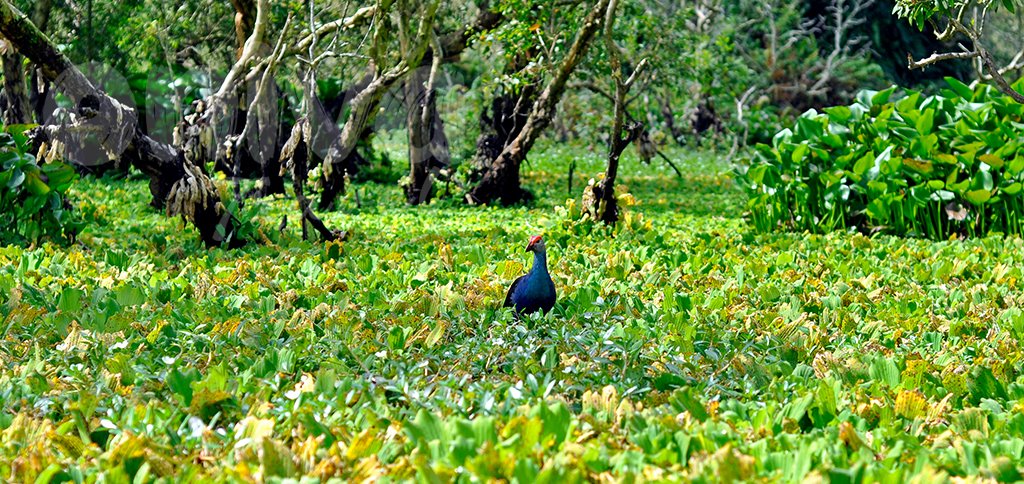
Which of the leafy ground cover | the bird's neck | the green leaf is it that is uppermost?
the green leaf

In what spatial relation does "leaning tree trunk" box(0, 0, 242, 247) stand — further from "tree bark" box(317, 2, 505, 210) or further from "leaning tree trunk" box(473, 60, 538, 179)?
"leaning tree trunk" box(473, 60, 538, 179)

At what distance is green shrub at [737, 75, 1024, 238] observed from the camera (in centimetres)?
873

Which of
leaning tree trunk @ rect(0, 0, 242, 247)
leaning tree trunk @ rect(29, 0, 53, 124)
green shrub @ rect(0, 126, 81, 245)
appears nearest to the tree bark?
leaning tree trunk @ rect(29, 0, 53, 124)

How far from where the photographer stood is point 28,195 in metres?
7.41

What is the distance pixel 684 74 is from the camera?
14.4 metres

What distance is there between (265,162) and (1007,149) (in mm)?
7853

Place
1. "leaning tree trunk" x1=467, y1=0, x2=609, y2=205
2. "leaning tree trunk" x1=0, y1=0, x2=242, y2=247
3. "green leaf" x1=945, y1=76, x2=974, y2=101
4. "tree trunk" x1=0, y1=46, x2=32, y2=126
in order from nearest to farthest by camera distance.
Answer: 1. "leaning tree trunk" x1=0, y1=0, x2=242, y2=247
2. "green leaf" x1=945, y1=76, x2=974, y2=101
3. "tree trunk" x1=0, y1=46, x2=32, y2=126
4. "leaning tree trunk" x1=467, y1=0, x2=609, y2=205

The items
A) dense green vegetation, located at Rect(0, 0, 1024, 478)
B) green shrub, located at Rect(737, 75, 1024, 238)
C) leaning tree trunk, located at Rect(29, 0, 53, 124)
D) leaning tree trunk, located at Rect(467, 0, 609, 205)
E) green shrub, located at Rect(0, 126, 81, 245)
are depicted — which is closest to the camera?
dense green vegetation, located at Rect(0, 0, 1024, 478)

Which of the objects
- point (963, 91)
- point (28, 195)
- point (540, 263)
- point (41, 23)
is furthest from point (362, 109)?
point (540, 263)

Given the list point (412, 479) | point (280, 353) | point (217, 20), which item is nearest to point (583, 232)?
point (280, 353)

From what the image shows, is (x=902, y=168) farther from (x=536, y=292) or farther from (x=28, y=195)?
(x=28, y=195)

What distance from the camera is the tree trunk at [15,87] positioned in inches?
429

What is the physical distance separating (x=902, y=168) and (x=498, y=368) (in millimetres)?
6096

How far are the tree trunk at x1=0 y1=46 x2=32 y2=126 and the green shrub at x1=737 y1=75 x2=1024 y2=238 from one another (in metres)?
6.67
